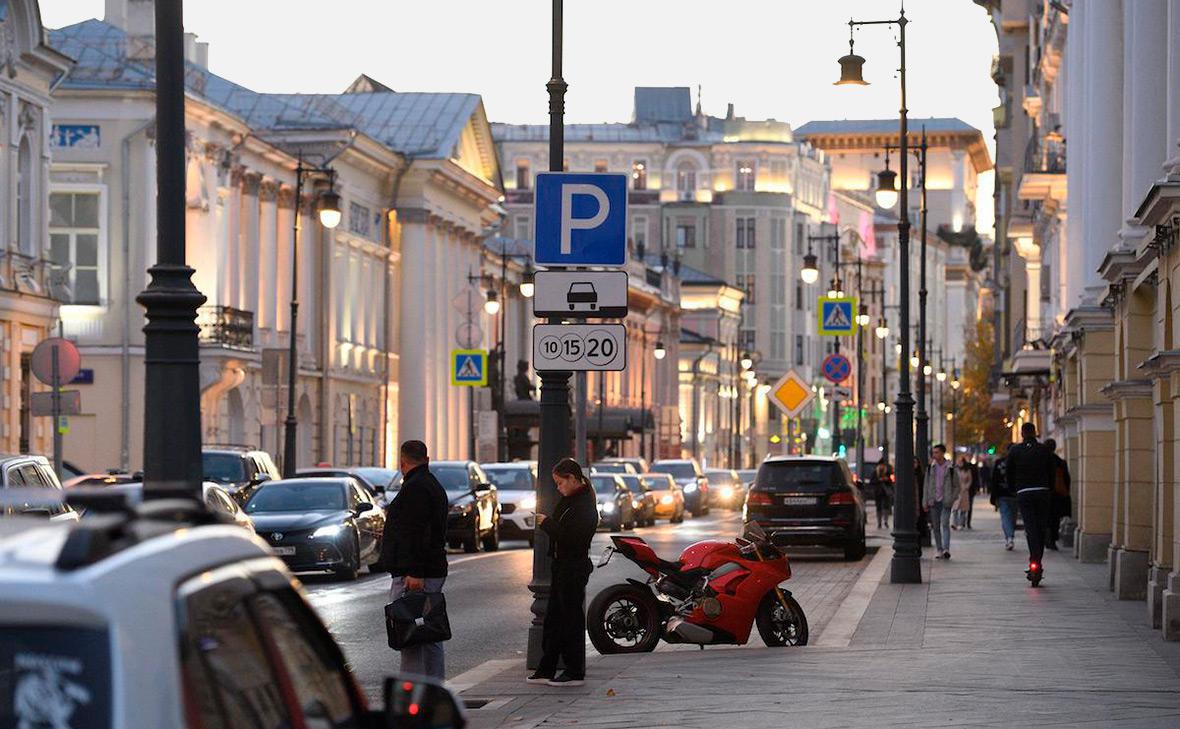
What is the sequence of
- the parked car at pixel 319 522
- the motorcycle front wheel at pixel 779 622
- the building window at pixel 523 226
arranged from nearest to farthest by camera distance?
the motorcycle front wheel at pixel 779 622
the parked car at pixel 319 522
the building window at pixel 523 226

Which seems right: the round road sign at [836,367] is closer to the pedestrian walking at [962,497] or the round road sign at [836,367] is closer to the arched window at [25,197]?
the pedestrian walking at [962,497]

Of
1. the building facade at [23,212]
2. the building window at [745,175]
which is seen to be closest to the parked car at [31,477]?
the building facade at [23,212]

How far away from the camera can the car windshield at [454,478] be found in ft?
140

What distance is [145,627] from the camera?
4.14 m

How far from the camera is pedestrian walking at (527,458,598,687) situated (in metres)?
16.8

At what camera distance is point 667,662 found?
18812 millimetres

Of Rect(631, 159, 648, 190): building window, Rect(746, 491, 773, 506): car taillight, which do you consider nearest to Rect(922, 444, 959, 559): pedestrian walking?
Rect(746, 491, 773, 506): car taillight

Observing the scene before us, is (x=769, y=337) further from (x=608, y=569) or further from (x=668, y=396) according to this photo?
(x=608, y=569)

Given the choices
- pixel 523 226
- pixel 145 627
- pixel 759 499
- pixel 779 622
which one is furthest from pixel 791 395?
pixel 523 226

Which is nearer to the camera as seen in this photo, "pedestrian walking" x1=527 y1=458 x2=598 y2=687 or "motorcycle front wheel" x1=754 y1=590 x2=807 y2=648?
"pedestrian walking" x1=527 y1=458 x2=598 y2=687

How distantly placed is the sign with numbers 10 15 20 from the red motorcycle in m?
2.70

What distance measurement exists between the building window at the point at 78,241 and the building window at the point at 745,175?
121 metres

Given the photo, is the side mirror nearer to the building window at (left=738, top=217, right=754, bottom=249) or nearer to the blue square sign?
the blue square sign

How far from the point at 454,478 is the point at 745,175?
5479 inches
